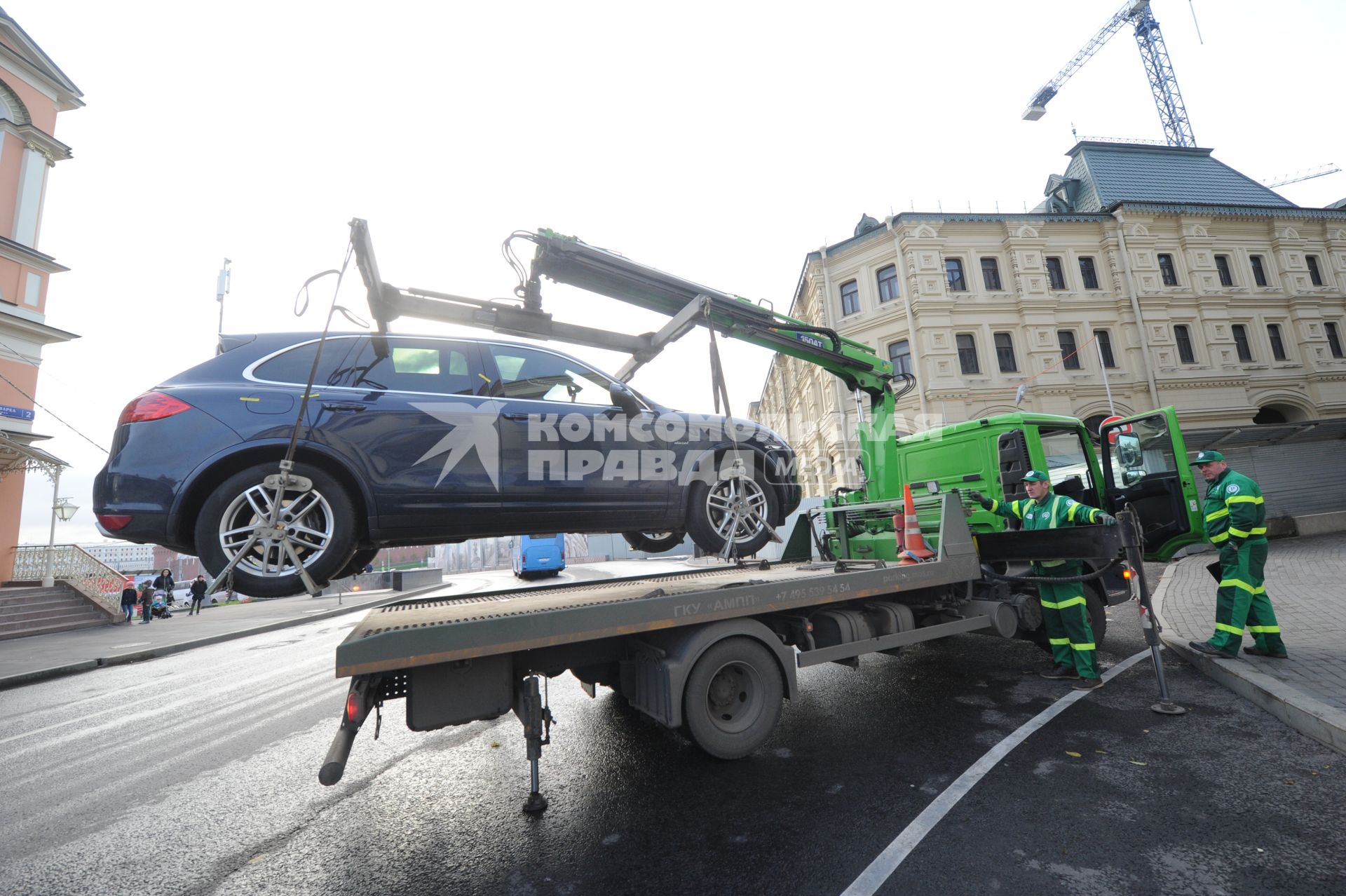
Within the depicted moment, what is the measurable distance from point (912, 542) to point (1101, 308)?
2250cm

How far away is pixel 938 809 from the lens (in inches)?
113

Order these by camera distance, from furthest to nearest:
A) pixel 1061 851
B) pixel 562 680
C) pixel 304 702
Answer: pixel 562 680 < pixel 304 702 < pixel 1061 851

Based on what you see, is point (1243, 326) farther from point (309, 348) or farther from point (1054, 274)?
point (309, 348)

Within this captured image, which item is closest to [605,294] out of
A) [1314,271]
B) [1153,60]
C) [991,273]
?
[991,273]

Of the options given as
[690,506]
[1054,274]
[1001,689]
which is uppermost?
[1054,274]

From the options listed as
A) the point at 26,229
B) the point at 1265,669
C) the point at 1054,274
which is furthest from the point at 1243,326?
the point at 26,229

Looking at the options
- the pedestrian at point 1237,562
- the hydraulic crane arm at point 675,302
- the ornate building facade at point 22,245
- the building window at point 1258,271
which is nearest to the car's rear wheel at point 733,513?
the hydraulic crane arm at point 675,302

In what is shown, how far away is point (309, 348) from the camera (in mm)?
3516

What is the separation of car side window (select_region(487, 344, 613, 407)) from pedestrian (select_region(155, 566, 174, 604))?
2046 centimetres

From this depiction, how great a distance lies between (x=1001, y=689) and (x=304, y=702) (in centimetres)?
650

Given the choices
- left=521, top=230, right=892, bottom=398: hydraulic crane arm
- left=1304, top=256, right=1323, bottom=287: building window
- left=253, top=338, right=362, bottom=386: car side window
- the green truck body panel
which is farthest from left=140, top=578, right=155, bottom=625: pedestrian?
left=1304, top=256, right=1323, bottom=287: building window

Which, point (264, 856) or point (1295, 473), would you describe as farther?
point (1295, 473)

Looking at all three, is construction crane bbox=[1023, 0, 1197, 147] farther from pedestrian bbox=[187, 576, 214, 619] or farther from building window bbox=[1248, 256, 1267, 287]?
pedestrian bbox=[187, 576, 214, 619]

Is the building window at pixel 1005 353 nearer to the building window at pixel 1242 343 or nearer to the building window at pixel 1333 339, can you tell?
the building window at pixel 1242 343
